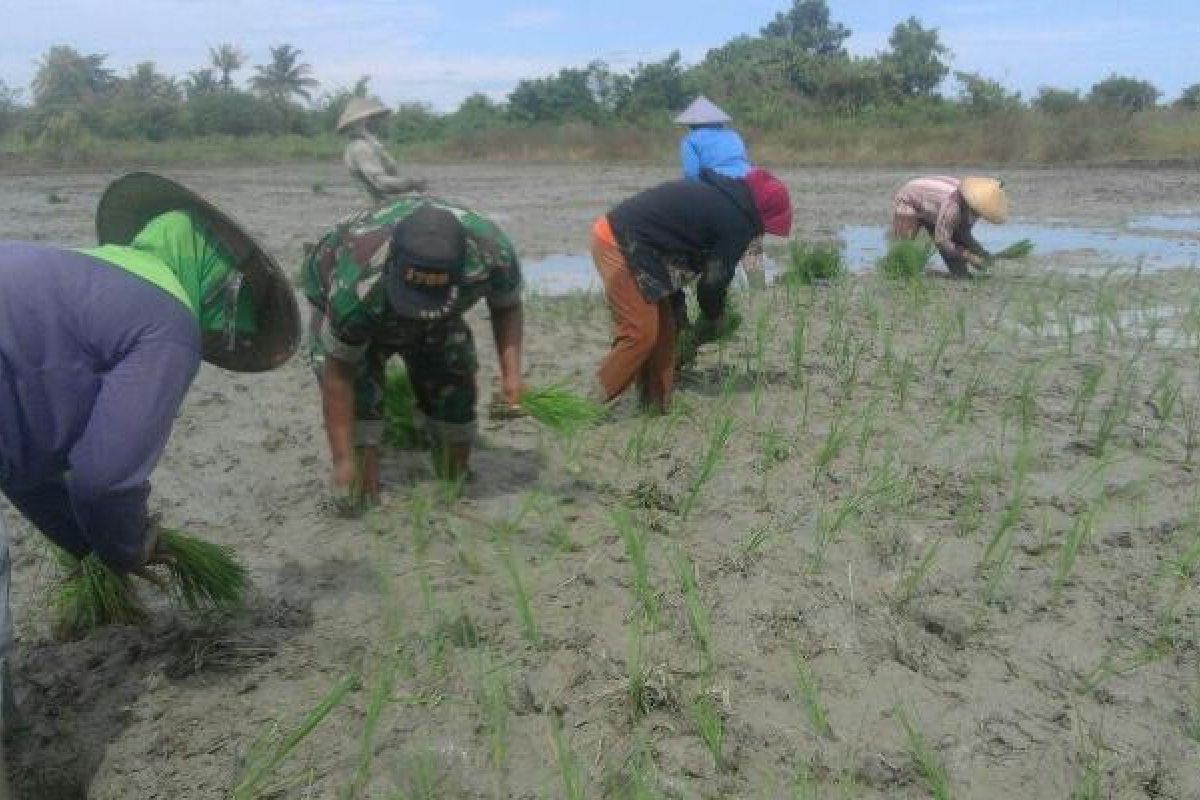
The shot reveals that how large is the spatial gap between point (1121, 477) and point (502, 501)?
74.5 inches

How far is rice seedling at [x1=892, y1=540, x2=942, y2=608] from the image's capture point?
2689mm

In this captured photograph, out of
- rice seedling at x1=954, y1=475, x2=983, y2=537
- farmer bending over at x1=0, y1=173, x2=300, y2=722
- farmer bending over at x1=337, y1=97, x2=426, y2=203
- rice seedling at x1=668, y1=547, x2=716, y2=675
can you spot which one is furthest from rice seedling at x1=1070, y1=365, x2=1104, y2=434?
farmer bending over at x1=337, y1=97, x2=426, y2=203

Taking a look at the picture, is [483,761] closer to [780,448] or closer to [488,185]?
[780,448]

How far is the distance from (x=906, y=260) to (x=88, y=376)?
5.67 metres

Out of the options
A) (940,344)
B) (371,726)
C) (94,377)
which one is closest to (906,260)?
(940,344)

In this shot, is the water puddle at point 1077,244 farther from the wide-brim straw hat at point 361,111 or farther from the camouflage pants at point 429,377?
the camouflage pants at point 429,377

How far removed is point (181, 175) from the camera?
19578 mm

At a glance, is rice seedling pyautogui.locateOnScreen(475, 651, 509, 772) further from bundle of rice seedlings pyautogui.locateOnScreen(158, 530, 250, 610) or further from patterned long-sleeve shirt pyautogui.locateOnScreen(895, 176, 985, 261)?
patterned long-sleeve shirt pyautogui.locateOnScreen(895, 176, 985, 261)

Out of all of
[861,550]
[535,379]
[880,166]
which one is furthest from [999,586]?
[880,166]

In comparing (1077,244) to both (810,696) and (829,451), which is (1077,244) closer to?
(829,451)

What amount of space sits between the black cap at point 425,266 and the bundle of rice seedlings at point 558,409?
73cm

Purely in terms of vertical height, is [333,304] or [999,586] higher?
→ [333,304]

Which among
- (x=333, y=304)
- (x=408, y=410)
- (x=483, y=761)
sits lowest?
(x=483, y=761)

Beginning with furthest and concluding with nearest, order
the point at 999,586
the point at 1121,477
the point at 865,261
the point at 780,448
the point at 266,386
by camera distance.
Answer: the point at 865,261 → the point at 266,386 → the point at 780,448 → the point at 1121,477 → the point at 999,586
